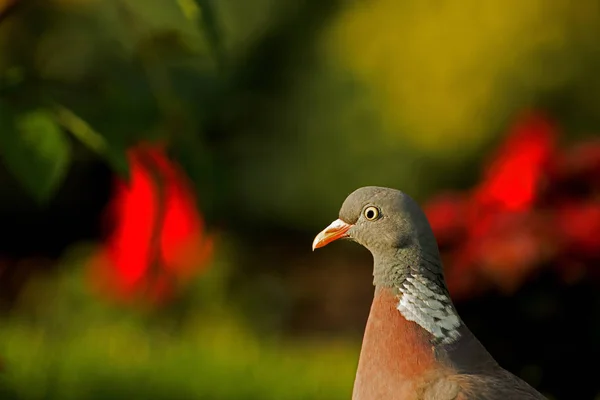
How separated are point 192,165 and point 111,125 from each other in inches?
9.1

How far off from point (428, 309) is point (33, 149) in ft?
3.06

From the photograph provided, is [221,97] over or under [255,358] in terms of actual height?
over

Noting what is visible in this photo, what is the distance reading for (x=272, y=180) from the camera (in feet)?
23.0

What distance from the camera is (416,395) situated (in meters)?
1.83

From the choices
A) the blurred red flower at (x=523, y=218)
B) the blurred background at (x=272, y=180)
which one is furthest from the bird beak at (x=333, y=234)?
the blurred red flower at (x=523, y=218)

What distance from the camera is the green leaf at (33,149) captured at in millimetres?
1965

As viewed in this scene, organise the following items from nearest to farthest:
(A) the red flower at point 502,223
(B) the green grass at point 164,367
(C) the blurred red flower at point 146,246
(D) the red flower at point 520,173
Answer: (A) the red flower at point 502,223, (D) the red flower at point 520,173, (B) the green grass at point 164,367, (C) the blurred red flower at point 146,246

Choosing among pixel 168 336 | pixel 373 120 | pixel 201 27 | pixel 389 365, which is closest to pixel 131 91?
pixel 201 27

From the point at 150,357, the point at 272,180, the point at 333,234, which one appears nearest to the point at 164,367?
the point at 150,357

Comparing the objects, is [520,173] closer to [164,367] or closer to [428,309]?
[428,309]

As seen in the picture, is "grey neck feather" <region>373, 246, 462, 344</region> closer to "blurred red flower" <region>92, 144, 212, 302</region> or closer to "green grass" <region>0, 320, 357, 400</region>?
→ "green grass" <region>0, 320, 357, 400</region>

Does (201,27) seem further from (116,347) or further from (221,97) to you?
(221,97)

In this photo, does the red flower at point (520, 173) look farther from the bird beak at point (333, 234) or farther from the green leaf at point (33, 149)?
the green leaf at point (33, 149)

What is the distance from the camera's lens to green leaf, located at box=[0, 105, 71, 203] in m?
1.97
